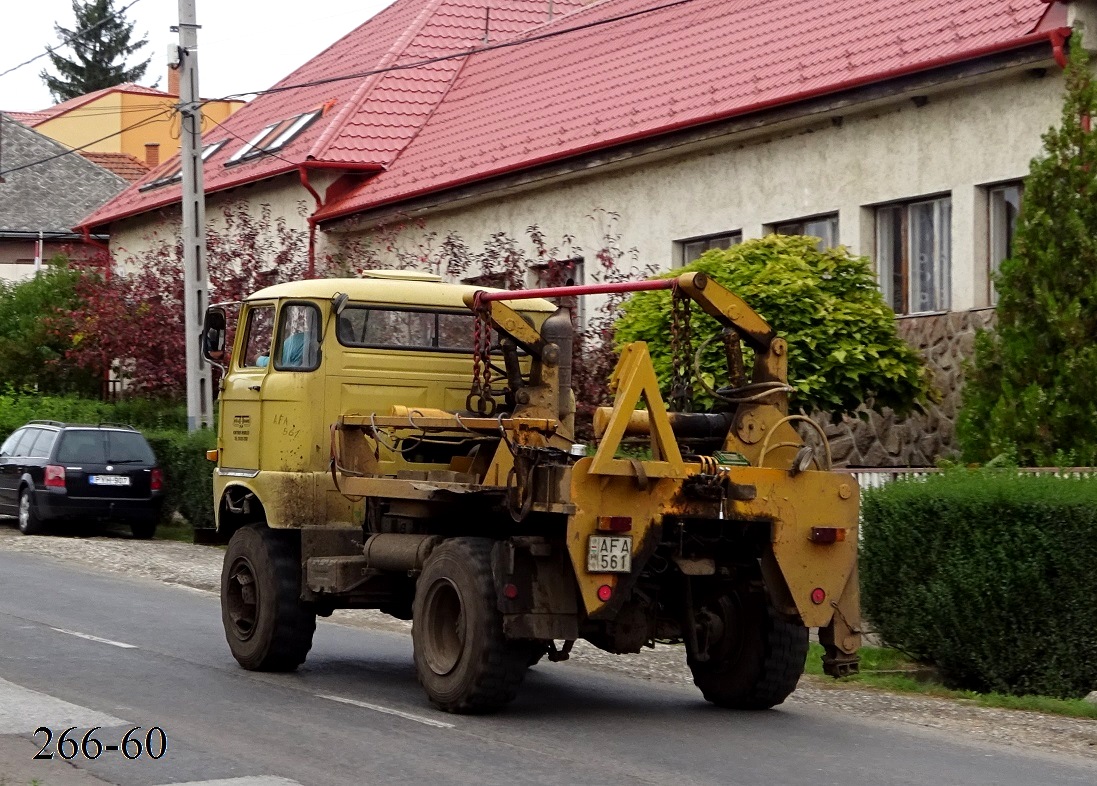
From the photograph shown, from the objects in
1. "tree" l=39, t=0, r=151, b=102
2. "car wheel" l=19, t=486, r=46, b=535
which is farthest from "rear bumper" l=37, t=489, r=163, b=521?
"tree" l=39, t=0, r=151, b=102

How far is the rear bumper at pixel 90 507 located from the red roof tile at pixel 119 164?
151ft

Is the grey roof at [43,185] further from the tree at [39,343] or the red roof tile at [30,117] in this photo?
the tree at [39,343]

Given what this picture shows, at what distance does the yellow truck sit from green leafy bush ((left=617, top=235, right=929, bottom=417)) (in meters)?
4.89

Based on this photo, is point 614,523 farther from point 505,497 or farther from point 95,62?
point 95,62

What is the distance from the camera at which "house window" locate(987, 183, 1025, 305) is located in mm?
19219

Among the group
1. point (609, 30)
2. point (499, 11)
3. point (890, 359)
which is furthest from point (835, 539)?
point (499, 11)

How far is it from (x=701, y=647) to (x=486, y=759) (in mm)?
2309

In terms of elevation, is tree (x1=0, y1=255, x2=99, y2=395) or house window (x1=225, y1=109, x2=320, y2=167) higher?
house window (x1=225, y1=109, x2=320, y2=167)

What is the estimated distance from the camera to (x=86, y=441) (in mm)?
25578

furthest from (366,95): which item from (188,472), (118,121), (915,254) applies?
(118,121)

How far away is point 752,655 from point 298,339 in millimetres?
3970

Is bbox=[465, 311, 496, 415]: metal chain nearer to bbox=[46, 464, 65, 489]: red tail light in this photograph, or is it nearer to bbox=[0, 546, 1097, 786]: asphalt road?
bbox=[0, 546, 1097, 786]: asphalt road

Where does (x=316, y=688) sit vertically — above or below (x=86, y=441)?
below

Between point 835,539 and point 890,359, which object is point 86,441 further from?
point 835,539
